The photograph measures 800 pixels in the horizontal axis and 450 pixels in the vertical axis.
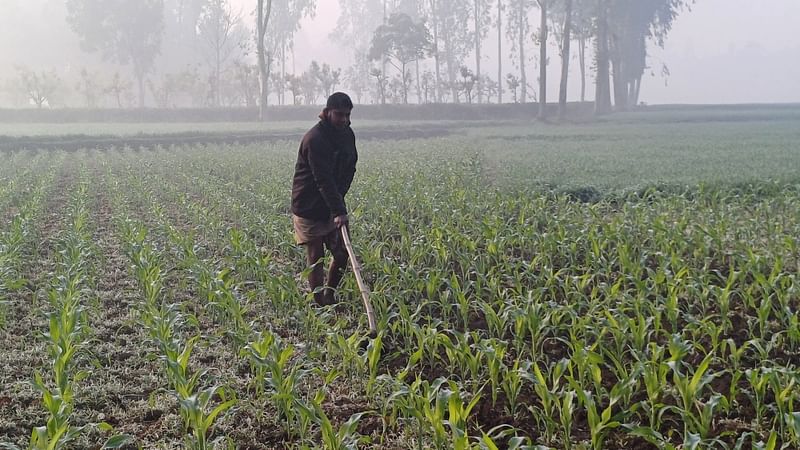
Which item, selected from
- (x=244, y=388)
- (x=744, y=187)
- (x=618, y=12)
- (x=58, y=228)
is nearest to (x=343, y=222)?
(x=244, y=388)

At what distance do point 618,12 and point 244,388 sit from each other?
45643 mm

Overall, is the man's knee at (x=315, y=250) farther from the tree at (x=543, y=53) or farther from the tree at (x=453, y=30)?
the tree at (x=453, y=30)

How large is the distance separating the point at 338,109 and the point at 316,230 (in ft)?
3.66

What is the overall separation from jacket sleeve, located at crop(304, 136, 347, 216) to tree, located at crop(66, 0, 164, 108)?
50735 millimetres

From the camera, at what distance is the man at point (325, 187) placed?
5422mm

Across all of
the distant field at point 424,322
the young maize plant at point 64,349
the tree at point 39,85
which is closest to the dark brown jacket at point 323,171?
the distant field at point 424,322

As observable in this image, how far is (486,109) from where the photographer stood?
44375 millimetres

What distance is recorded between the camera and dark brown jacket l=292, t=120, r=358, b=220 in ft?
17.9

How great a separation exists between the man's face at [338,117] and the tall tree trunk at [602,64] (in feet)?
127

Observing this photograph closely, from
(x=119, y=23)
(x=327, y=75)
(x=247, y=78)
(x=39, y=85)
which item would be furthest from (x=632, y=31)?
(x=39, y=85)

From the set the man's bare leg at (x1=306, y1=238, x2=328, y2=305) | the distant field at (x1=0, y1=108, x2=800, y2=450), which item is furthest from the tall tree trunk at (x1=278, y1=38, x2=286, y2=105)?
the man's bare leg at (x1=306, y1=238, x2=328, y2=305)

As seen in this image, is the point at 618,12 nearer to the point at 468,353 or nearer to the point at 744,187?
the point at 744,187

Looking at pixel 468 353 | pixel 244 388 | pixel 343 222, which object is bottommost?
pixel 244 388

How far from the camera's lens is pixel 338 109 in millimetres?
5309
